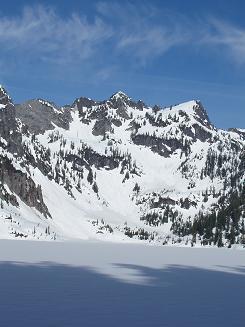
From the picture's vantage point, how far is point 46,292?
32.3 metres

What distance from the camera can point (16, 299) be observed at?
2856 centimetres

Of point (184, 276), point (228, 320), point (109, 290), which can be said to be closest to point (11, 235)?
point (184, 276)

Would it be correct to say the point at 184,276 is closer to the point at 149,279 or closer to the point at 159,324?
the point at 149,279

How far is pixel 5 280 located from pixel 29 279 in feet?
7.90

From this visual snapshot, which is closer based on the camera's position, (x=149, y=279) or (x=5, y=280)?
(x=5, y=280)

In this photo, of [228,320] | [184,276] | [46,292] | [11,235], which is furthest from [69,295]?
[11,235]

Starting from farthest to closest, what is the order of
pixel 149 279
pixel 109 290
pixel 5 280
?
pixel 149 279
pixel 5 280
pixel 109 290

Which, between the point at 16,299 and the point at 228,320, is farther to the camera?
the point at 16,299

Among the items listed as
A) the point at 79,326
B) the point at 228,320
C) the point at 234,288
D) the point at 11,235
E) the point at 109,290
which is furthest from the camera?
the point at 11,235

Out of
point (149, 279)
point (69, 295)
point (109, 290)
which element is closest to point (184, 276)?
point (149, 279)

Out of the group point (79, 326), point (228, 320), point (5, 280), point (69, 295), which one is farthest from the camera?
point (5, 280)

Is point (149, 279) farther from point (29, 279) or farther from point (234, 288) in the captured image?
point (29, 279)

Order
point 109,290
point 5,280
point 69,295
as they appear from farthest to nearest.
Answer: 1. point 5,280
2. point 109,290
3. point 69,295

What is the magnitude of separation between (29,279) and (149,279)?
10649 mm
